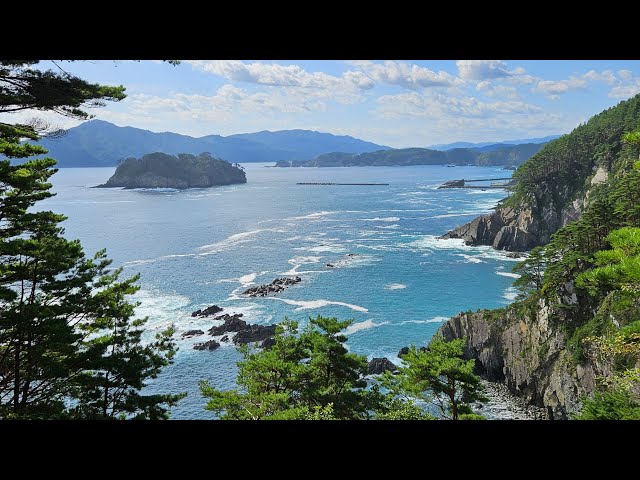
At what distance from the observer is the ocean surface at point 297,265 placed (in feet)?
113

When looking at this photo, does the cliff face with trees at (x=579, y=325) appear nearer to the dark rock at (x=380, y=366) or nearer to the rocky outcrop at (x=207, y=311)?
the dark rock at (x=380, y=366)

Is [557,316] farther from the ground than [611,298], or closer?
closer

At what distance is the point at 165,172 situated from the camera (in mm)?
139125

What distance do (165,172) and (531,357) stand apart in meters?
133

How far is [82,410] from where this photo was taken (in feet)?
43.1

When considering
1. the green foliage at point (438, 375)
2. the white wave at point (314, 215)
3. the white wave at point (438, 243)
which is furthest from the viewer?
the white wave at point (314, 215)

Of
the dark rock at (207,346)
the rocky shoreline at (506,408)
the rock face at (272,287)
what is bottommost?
the rocky shoreline at (506,408)

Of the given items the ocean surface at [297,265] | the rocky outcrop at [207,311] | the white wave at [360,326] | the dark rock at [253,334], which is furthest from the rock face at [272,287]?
the white wave at [360,326]

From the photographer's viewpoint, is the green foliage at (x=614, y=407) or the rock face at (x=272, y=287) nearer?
the green foliage at (x=614, y=407)

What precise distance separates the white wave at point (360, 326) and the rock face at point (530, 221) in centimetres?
3039
